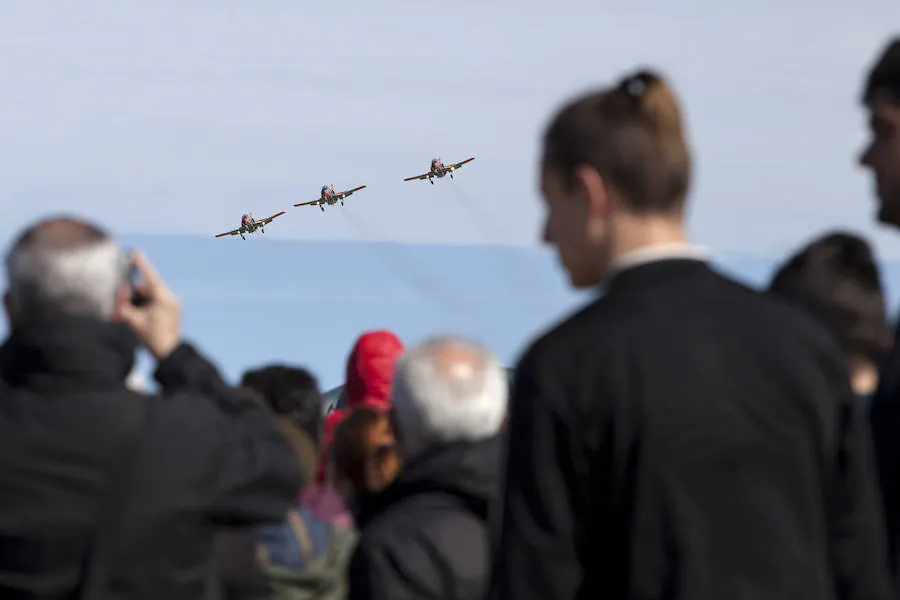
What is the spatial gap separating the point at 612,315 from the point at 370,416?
9.84ft

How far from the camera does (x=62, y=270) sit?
16.6ft

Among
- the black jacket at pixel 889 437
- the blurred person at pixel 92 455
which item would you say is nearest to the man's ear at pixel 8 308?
the blurred person at pixel 92 455

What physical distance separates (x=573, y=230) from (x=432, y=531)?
205cm

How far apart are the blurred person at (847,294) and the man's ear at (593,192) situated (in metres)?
1.93

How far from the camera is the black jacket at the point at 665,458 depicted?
4.08 meters

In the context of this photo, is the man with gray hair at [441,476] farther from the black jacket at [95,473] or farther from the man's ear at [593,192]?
the man's ear at [593,192]

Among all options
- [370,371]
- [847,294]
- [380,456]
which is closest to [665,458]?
[847,294]

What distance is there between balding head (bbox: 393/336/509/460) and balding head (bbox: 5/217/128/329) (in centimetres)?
148

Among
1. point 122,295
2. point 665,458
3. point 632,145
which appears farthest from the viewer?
point 122,295

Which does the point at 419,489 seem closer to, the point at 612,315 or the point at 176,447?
the point at 176,447

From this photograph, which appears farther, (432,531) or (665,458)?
(432,531)

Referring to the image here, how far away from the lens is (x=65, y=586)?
16.2 feet

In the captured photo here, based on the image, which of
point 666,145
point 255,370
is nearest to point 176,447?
point 666,145

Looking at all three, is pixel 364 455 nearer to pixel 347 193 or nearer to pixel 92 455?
pixel 92 455
